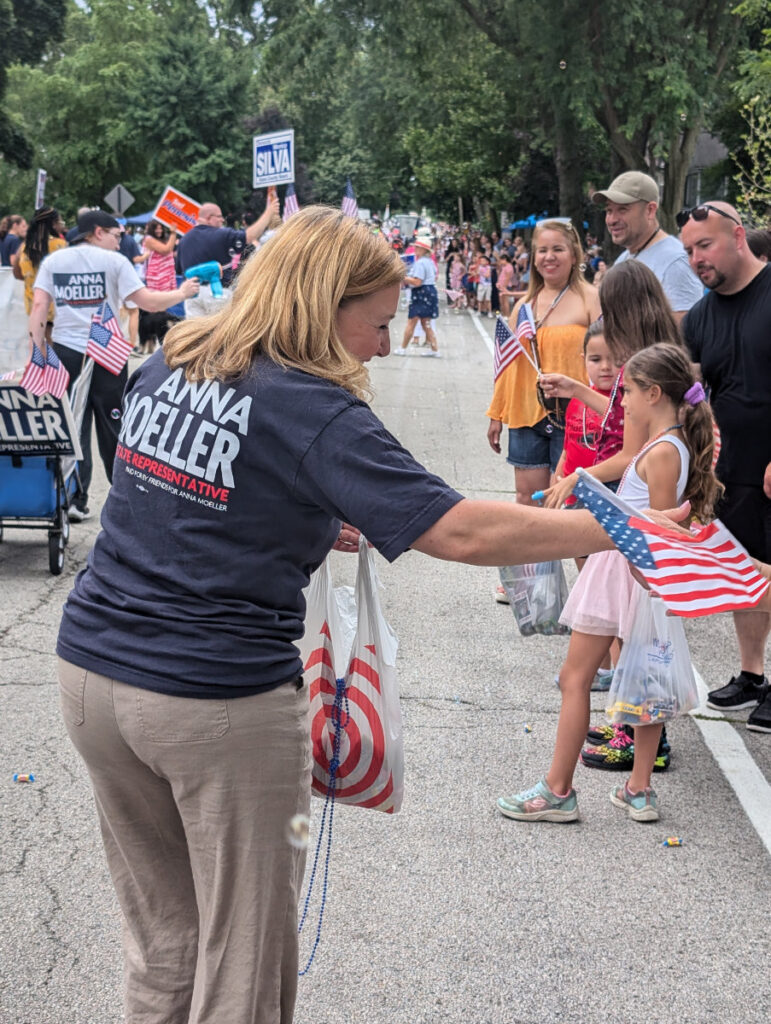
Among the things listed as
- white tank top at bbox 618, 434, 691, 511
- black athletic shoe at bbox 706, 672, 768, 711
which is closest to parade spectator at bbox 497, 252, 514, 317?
black athletic shoe at bbox 706, 672, 768, 711

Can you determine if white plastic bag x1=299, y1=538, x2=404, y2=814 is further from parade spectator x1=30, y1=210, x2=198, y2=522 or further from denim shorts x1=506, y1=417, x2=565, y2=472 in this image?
parade spectator x1=30, y1=210, x2=198, y2=522

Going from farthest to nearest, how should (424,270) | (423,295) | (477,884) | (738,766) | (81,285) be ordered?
(423,295), (424,270), (81,285), (738,766), (477,884)

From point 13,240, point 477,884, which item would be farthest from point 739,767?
point 13,240

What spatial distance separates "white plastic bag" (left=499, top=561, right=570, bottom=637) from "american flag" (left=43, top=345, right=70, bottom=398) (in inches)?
150

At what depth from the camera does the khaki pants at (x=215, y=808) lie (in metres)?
2.28

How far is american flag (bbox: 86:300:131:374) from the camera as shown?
8.16 metres

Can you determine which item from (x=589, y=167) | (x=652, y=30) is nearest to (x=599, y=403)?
(x=652, y=30)

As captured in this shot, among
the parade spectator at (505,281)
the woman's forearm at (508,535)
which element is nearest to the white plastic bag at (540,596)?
the woman's forearm at (508,535)

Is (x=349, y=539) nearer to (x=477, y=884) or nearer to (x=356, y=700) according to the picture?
(x=356, y=700)

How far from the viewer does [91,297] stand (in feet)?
27.4

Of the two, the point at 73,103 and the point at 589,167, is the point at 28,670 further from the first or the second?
the point at 73,103

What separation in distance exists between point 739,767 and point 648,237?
2.90 meters

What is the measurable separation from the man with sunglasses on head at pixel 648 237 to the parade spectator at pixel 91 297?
9.64ft

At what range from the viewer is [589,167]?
3881cm
